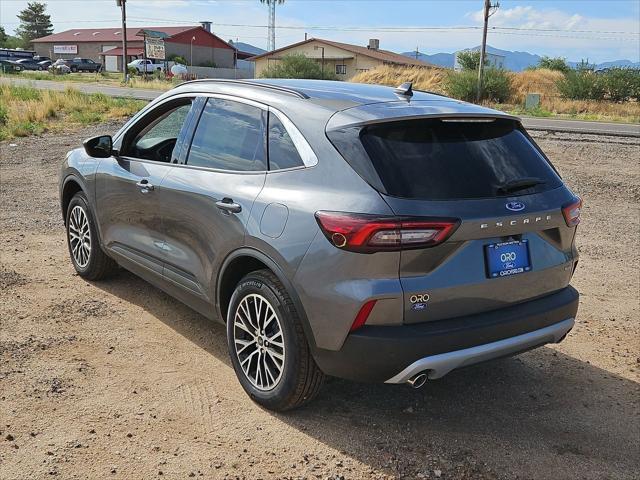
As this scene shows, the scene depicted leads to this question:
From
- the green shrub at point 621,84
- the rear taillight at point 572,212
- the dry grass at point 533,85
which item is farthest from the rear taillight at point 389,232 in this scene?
the green shrub at point 621,84

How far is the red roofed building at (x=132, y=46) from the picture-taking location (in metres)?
81.9

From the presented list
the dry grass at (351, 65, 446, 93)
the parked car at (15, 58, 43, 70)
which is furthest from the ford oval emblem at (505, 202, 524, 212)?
the parked car at (15, 58, 43, 70)

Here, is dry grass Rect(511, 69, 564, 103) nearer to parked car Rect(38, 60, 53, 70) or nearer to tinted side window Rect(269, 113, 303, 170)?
tinted side window Rect(269, 113, 303, 170)

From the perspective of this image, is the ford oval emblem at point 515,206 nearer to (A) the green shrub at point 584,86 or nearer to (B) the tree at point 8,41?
(A) the green shrub at point 584,86

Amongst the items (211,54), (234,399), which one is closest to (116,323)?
(234,399)

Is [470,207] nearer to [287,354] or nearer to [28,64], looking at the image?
[287,354]

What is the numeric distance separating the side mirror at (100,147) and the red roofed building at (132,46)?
248ft

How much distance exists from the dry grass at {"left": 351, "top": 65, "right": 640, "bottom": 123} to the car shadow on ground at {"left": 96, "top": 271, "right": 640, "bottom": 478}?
2387 cm

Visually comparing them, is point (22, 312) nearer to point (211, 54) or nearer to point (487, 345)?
point (487, 345)

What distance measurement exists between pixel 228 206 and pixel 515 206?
158cm

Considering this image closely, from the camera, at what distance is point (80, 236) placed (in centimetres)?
573

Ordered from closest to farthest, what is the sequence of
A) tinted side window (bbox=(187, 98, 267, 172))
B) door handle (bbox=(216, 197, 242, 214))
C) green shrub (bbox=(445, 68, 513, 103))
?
door handle (bbox=(216, 197, 242, 214)) → tinted side window (bbox=(187, 98, 267, 172)) → green shrub (bbox=(445, 68, 513, 103))

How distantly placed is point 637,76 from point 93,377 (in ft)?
131

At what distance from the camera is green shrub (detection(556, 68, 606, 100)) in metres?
36.7
